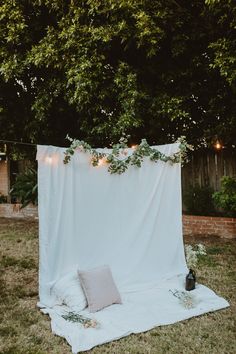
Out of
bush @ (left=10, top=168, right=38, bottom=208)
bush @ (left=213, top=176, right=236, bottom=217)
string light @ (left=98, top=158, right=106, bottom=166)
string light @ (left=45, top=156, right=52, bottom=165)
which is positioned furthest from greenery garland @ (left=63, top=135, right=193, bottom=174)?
bush @ (left=10, top=168, right=38, bottom=208)

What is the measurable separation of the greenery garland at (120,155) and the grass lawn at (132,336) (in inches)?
72.8

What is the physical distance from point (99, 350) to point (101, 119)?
4809 mm

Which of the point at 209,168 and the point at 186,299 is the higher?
the point at 209,168

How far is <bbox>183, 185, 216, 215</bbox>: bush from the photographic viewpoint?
8.26 meters

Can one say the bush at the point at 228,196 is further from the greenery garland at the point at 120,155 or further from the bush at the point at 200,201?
the greenery garland at the point at 120,155

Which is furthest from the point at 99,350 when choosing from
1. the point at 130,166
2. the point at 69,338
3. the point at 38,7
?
the point at 38,7

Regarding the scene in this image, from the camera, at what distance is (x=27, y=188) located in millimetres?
10047

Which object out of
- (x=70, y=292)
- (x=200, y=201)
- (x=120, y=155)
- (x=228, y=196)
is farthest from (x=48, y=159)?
(x=200, y=201)

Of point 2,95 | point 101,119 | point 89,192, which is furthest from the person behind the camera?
point 2,95

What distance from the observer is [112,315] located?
161 inches

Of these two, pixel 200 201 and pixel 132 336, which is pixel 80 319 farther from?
pixel 200 201

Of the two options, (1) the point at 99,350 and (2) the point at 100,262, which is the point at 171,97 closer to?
(2) the point at 100,262

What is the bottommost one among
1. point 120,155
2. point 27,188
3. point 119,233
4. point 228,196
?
point 119,233

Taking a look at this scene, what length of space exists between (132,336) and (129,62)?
5.64 meters
